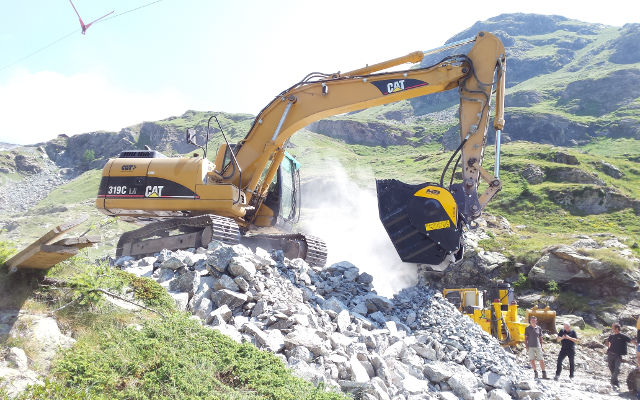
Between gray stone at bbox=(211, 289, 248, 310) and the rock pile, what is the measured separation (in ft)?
0.04

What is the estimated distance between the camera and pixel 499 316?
10.2 meters

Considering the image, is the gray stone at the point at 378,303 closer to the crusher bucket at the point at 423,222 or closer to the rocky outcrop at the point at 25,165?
the crusher bucket at the point at 423,222

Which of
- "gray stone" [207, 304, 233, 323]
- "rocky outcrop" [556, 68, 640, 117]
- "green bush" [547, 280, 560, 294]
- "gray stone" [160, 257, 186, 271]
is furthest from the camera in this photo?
"rocky outcrop" [556, 68, 640, 117]

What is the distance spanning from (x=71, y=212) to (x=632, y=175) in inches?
2300

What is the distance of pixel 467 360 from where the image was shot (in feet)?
21.8

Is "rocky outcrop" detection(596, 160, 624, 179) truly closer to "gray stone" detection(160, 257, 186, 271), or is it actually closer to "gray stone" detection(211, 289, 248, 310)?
"gray stone" detection(160, 257, 186, 271)

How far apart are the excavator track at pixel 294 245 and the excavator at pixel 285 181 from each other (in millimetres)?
22

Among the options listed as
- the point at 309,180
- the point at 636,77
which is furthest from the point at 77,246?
the point at 636,77

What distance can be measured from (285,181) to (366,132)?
78252 millimetres

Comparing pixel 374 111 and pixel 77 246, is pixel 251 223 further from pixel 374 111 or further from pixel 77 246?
pixel 374 111

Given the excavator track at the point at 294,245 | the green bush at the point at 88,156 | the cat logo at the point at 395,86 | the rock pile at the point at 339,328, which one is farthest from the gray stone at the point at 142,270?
the green bush at the point at 88,156

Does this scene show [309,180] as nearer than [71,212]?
Yes

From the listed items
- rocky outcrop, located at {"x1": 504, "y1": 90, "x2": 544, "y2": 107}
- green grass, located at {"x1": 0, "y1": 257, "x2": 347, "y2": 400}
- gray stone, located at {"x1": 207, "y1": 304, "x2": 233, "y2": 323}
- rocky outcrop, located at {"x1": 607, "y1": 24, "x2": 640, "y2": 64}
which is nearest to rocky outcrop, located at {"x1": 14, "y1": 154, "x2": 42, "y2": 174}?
rocky outcrop, located at {"x1": 504, "y1": 90, "x2": 544, "y2": 107}

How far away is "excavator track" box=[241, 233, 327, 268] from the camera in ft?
32.7
